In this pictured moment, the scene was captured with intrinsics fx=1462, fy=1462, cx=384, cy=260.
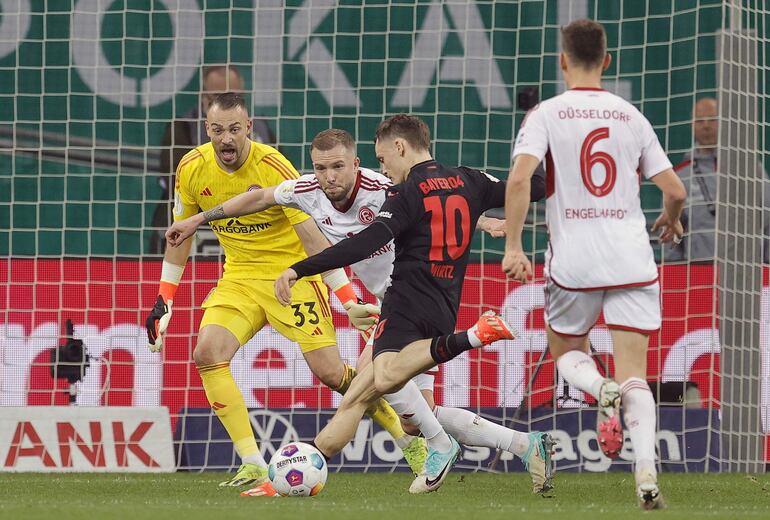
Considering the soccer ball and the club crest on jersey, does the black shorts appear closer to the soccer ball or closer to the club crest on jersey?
the soccer ball

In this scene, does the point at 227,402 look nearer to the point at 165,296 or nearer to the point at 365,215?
the point at 165,296

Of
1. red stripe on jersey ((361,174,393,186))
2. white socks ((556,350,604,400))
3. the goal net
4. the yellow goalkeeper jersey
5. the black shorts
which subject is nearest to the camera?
white socks ((556,350,604,400))

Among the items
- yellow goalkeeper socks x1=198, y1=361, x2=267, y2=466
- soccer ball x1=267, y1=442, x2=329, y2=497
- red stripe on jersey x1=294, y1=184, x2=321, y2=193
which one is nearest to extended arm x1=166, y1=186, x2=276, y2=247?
red stripe on jersey x1=294, y1=184, x2=321, y2=193

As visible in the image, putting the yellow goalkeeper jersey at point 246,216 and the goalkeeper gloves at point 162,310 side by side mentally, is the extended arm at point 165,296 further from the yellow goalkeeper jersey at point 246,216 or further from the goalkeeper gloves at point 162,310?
the yellow goalkeeper jersey at point 246,216

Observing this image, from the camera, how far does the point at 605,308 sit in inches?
221

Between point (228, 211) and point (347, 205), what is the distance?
59 centimetres

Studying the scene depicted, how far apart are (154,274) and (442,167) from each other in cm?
340

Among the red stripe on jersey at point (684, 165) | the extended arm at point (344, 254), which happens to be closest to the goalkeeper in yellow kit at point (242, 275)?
the extended arm at point (344, 254)

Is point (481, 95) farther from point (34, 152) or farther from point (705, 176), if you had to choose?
point (34, 152)

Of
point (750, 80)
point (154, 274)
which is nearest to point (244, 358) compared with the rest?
point (154, 274)

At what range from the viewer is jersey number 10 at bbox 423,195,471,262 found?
645 cm

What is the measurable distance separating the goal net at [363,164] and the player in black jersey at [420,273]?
→ 2.43m

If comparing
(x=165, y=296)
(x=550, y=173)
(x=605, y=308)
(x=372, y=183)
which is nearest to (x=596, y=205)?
(x=550, y=173)

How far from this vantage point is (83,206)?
10.3 meters
